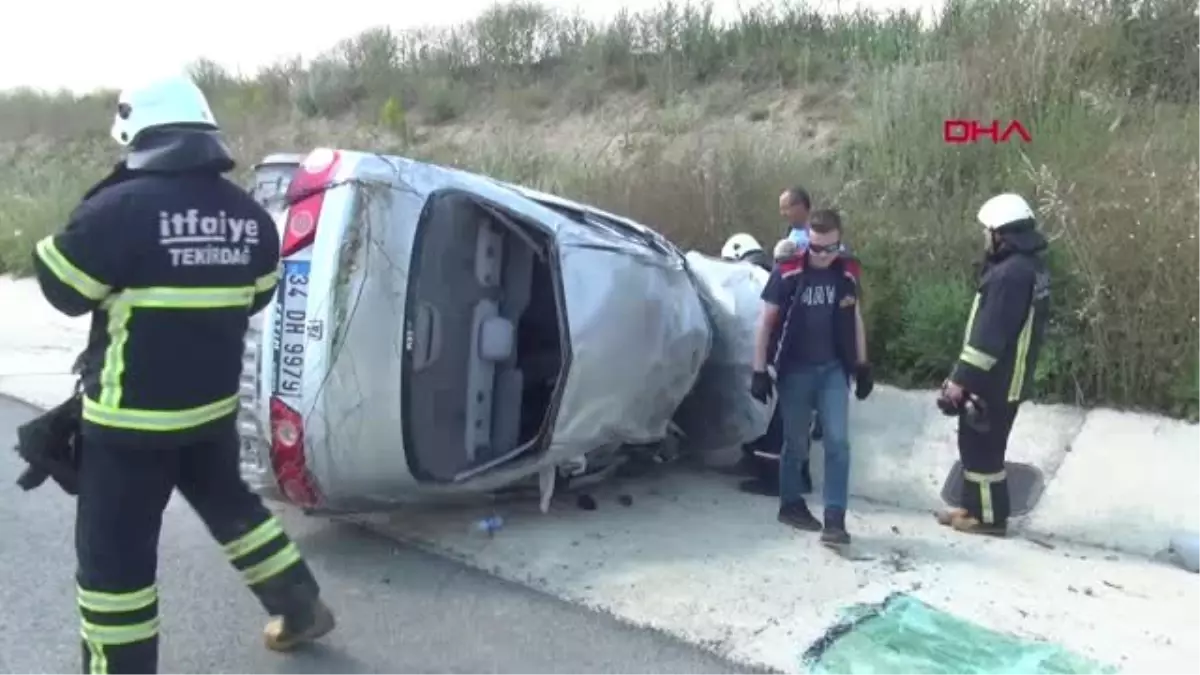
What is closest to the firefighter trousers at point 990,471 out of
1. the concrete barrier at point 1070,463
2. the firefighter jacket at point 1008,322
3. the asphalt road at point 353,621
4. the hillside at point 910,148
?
the firefighter jacket at point 1008,322

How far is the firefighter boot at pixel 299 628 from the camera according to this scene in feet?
13.5

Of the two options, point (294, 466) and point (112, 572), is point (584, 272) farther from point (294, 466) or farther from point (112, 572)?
point (112, 572)

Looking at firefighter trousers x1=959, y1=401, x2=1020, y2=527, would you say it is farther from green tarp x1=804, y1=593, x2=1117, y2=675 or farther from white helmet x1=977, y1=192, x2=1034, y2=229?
green tarp x1=804, y1=593, x2=1117, y2=675

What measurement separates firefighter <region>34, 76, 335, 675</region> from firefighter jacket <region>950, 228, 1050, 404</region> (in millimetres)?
3120

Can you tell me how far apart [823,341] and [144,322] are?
2.85 meters

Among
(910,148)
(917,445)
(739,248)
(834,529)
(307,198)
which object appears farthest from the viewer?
(910,148)

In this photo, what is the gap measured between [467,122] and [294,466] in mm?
14957

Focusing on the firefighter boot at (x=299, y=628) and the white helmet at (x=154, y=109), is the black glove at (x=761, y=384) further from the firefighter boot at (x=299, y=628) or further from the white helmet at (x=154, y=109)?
the white helmet at (x=154, y=109)

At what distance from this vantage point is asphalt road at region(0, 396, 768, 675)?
13.6ft

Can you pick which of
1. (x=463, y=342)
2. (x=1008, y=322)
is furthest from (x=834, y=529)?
(x=463, y=342)

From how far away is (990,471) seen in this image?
5523 mm

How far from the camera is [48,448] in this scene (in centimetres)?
371

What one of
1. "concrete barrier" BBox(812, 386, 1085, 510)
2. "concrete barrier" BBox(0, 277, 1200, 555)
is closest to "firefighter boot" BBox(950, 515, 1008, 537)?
"concrete barrier" BBox(0, 277, 1200, 555)

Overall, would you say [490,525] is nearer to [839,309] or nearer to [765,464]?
[765,464]
